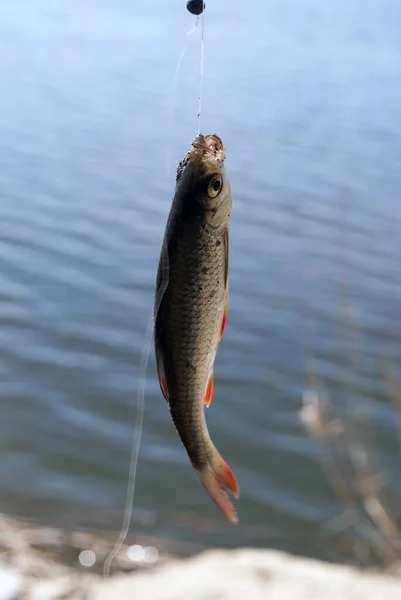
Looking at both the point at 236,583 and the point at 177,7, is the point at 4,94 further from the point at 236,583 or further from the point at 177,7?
the point at 236,583

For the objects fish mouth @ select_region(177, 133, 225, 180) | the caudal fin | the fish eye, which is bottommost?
the caudal fin

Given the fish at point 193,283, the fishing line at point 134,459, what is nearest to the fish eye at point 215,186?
the fish at point 193,283

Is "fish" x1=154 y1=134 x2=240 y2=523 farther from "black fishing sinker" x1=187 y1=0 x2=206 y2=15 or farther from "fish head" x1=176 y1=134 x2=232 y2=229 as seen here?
"black fishing sinker" x1=187 y1=0 x2=206 y2=15

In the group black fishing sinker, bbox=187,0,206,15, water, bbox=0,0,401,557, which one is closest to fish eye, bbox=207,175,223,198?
black fishing sinker, bbox=187,0,206,15

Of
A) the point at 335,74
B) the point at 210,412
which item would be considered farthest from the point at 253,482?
the point at 335,74

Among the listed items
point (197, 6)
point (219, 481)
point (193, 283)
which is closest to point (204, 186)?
point (193, 283)

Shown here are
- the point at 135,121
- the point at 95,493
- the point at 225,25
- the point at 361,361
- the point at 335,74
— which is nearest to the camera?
the point at 95,493

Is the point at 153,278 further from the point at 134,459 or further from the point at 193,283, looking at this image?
the point at 193,283
